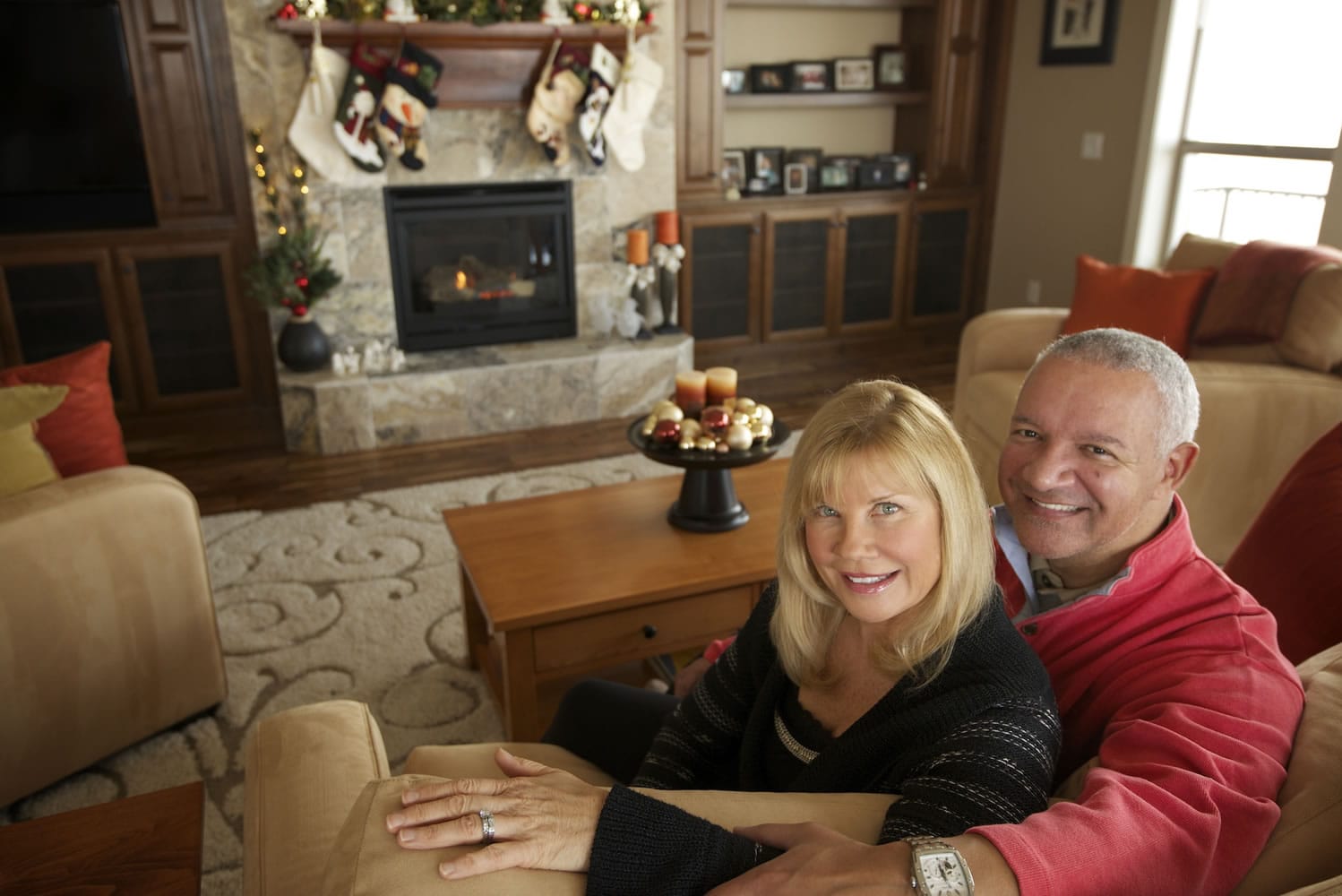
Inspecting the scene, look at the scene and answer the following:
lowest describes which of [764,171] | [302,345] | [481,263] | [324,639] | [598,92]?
[324,639]

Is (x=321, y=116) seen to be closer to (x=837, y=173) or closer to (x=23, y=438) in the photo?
(x=23, y=438)

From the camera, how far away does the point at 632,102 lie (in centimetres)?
416

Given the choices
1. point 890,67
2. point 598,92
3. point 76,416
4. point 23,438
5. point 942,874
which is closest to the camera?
point 942,874

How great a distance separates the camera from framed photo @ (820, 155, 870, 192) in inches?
197

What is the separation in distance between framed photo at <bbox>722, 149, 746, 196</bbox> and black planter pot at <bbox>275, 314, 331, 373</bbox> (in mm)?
2076

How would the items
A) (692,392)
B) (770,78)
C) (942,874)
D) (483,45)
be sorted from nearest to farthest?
1. (942,874)
2. (692,392)
3. (483,45)
4. (770,78)

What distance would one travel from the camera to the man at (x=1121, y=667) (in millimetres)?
823

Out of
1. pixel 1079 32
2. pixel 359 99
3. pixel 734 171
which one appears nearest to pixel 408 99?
pixel 359 99

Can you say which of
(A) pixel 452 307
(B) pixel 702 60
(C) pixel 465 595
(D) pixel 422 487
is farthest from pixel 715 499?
(B) pixel 702 60

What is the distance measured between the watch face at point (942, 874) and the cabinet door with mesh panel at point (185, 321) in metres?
3.96

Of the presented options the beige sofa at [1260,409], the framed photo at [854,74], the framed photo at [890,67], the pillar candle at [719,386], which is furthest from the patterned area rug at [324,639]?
the framed photo at [890,67]

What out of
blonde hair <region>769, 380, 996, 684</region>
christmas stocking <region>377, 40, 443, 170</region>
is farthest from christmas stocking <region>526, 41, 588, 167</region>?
blonde hair <region>769, 380, 996, 684</region>

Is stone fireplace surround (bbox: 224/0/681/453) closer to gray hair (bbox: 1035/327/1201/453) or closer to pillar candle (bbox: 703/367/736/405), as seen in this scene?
pillar candle (bbox: 703/367/736/405)

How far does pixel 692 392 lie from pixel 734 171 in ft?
9.46
